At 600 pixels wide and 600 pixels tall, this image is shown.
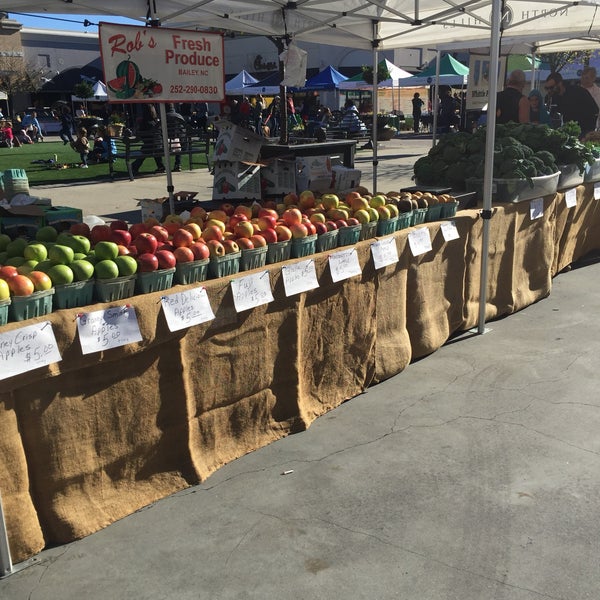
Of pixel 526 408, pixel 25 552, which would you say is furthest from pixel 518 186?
pixel 25 552

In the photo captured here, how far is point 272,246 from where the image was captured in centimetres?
360

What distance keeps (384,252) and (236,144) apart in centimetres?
235

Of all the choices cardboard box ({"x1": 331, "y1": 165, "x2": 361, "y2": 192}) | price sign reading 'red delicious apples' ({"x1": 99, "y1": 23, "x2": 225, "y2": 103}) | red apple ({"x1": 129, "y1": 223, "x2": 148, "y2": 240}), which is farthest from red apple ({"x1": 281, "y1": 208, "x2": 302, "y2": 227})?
cardboard box ({"x1": 331, "y1": 165, "x2": 361, "y2": 192})

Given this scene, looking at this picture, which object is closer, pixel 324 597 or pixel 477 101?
pixel 324 597

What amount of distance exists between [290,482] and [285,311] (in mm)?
940

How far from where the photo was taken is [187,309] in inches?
120

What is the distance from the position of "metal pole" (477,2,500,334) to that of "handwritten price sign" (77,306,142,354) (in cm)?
327

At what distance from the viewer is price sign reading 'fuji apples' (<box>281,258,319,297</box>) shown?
3545 millimetres

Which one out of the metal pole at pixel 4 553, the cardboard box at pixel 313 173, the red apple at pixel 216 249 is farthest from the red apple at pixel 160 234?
the cardboard box at pixel 313 173

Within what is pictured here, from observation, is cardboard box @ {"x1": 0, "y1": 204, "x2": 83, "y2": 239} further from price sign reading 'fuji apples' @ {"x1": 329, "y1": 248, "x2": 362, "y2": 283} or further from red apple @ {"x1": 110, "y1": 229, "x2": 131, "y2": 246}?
price sign reading 'fuji apples' @ {"x1": 329, "y1": 248, "x2": 362, "y2": 283}

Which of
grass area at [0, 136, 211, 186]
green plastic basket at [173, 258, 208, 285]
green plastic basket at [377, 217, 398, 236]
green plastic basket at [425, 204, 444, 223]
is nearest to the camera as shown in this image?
green plastic basket at [173, 258, 208, 285]

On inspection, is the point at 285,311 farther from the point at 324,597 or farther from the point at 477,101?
the point at 477,101

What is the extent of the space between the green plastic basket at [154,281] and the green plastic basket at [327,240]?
3.63 feet

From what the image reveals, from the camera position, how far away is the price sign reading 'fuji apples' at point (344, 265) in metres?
3.82
